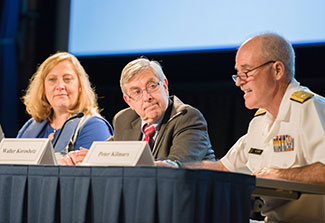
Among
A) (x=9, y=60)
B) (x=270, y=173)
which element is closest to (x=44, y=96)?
(x=9, y=60)

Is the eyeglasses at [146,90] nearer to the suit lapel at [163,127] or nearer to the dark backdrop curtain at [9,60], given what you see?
the suit lapel at [163,127]

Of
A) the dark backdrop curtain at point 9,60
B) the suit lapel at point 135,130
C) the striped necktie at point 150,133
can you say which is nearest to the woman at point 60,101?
the suit lapel at point 135,130

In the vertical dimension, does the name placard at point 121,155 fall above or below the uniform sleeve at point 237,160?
above

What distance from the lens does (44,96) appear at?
369cm

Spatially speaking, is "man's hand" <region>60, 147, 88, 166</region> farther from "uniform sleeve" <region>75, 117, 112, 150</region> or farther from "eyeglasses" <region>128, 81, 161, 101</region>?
"uniform sleeve" <region>75, 117, 112, 150</region>

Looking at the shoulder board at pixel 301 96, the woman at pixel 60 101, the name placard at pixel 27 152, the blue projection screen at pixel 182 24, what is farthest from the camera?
the blue projection screen at pixel 182 24

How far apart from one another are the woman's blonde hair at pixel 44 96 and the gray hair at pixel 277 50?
1.41m

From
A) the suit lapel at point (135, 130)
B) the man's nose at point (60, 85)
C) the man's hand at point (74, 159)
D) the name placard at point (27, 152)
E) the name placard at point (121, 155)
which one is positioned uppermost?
the name placard at point (121, 155)

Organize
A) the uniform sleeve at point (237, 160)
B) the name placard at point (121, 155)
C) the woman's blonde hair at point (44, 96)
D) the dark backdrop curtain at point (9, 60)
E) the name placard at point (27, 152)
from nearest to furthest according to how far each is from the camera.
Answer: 1. the name placard at point (121, 155)
2. the name placard at point (27, 152)
3. the uniform sleeve at point (237, 160)
4. the woman's blonde hair at point (44, 96)
5. the dark backdrop curtain at point (9, 60)

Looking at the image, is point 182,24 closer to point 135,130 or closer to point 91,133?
point 91,133

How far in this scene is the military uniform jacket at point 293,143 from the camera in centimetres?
214

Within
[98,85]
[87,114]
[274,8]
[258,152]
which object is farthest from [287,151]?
[98,85]

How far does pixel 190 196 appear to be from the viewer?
1490 millimetres

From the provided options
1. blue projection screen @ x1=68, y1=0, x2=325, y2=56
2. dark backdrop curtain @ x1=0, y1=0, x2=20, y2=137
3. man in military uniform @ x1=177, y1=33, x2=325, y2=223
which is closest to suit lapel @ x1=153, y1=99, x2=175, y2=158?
man in military uniform @ x1=177, y1=33, x2=325, y2=223
